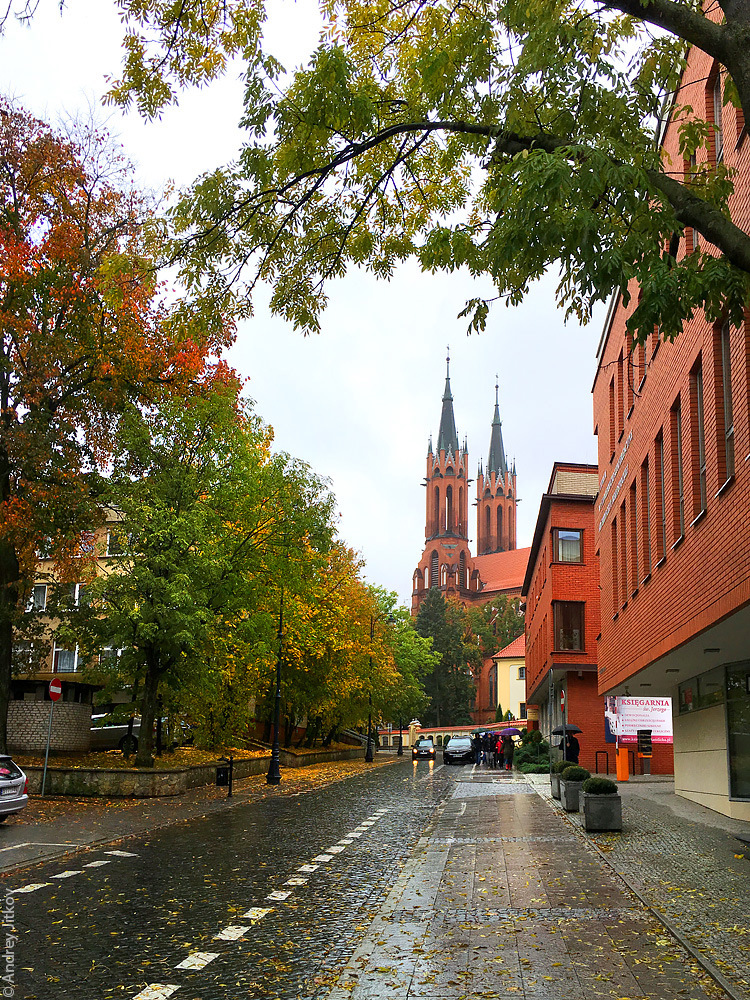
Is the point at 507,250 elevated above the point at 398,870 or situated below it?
above

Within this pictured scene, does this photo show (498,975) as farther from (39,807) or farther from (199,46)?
(39,807)

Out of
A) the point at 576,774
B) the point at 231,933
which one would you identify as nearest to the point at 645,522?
the point at 576,774

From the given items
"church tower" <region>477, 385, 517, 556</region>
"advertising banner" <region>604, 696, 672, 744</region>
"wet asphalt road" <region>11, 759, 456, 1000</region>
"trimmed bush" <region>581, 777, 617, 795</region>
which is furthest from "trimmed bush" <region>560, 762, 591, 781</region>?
"church tower" <region>477, 385, 517, 556</region>

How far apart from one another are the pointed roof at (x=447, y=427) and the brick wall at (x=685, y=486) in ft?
392

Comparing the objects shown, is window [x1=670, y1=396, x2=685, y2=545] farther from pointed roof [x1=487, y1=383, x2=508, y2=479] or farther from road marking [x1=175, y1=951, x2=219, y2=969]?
pointed roof [x1=487, y1=383, x2=508, y2=479]

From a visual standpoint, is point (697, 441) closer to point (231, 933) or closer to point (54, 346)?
point (231, 933)

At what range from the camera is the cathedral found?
138250 mm

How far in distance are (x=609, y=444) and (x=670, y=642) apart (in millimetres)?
13006

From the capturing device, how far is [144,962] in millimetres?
7266

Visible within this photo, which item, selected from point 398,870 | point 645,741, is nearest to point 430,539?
point 645,741

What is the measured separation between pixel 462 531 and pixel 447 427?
1759 cm

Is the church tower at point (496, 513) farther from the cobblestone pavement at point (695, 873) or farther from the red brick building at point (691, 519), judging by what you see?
the cobblestone pavement at point (695, 873)

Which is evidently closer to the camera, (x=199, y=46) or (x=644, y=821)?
(x=199, y=46)

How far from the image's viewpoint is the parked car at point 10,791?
1680 cm
